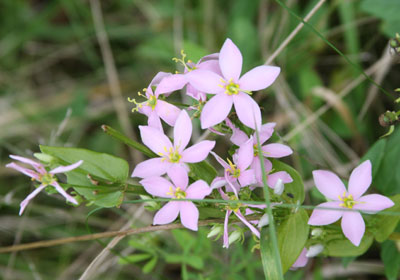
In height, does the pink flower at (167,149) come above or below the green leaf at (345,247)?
above

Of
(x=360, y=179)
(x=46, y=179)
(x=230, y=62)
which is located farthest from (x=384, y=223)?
(x=46, y=179)

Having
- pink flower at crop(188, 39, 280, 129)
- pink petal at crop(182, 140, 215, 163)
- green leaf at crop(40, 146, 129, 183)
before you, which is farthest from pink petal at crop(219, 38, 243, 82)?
green leaf at crop(40, 146, 129, 183)

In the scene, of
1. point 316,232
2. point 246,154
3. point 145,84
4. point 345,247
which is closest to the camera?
point 246,154

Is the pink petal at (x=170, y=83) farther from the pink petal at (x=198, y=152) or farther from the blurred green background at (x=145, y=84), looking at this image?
the blurred green background at (x=145, y=84)

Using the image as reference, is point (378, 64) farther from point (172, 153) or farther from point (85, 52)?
point (85, 52)

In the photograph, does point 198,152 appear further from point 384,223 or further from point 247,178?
point 384,223

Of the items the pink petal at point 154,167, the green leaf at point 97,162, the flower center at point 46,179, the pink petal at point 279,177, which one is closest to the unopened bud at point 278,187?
the pink petal at point 279,177
